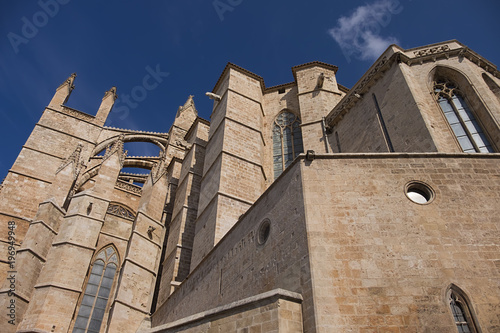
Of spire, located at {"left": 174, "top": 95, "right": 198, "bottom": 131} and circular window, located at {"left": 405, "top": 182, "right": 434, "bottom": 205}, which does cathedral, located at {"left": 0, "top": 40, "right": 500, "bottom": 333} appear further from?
spire, located at {"left": 174, "top": 95, "right": 198, "bottom": 131}

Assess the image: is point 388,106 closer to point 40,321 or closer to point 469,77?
point 469,77

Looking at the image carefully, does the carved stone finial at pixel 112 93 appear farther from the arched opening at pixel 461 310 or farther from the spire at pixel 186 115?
the arched opening at pixel 461 310

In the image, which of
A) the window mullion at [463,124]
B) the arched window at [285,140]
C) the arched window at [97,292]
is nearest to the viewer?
the window mullion at [463,124]

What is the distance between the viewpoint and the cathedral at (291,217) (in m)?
4.59

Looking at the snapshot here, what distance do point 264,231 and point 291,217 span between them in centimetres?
98

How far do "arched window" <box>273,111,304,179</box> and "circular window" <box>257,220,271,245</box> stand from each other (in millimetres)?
5659

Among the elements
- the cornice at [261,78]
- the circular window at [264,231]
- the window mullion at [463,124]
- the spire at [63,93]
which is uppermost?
the spire at [63,93]

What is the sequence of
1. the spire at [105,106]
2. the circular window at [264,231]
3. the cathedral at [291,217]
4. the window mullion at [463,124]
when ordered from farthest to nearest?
the spire at [105,106]
the window mullion at [463,124]
the circular window at [264,231]
the cathedral at [291,217]

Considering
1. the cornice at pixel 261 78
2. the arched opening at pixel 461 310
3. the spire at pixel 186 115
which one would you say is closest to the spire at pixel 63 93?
the spire at pixel 186 115

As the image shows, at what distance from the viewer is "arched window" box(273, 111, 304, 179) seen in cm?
1252

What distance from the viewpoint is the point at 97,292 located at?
11312mm

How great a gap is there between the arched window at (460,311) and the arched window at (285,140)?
7.95 meters

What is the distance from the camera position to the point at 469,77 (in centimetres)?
844

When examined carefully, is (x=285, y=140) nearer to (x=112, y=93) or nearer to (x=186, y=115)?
(x=186, y=115)
